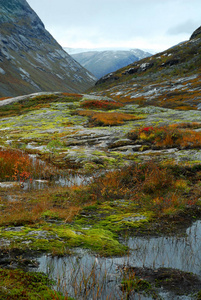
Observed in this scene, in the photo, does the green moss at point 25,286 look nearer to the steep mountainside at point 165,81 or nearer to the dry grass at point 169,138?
the dry grass at point 169,138

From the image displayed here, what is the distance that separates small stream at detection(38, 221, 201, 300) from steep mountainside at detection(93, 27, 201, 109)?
143 feet

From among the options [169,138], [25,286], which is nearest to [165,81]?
[169,138]

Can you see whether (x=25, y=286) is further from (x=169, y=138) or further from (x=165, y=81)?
(x=165, y=81)

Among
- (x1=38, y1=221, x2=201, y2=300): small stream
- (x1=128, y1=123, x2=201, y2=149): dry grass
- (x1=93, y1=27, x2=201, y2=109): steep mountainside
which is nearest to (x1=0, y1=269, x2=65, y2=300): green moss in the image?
(x1=38, y1=221, x2=201, y2=300): small stream

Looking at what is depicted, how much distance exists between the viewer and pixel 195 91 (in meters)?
63.6

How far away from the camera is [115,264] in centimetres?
380

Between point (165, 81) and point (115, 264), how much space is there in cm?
8928

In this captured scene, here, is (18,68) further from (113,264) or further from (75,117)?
(113,264)

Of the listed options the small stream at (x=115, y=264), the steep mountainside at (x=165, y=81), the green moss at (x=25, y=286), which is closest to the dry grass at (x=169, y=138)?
the small stream at (x=115, y=264)

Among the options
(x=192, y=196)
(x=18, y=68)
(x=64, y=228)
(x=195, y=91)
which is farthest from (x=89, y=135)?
(x=18, y=68)

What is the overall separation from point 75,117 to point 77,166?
16.5 metres

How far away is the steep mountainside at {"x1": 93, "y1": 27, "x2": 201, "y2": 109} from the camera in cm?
6001

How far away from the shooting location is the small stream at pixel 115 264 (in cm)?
312

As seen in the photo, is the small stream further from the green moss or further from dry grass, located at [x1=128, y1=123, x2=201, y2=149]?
dry grass, located at [x1=128, y1=123, x2=201, y2=149]
